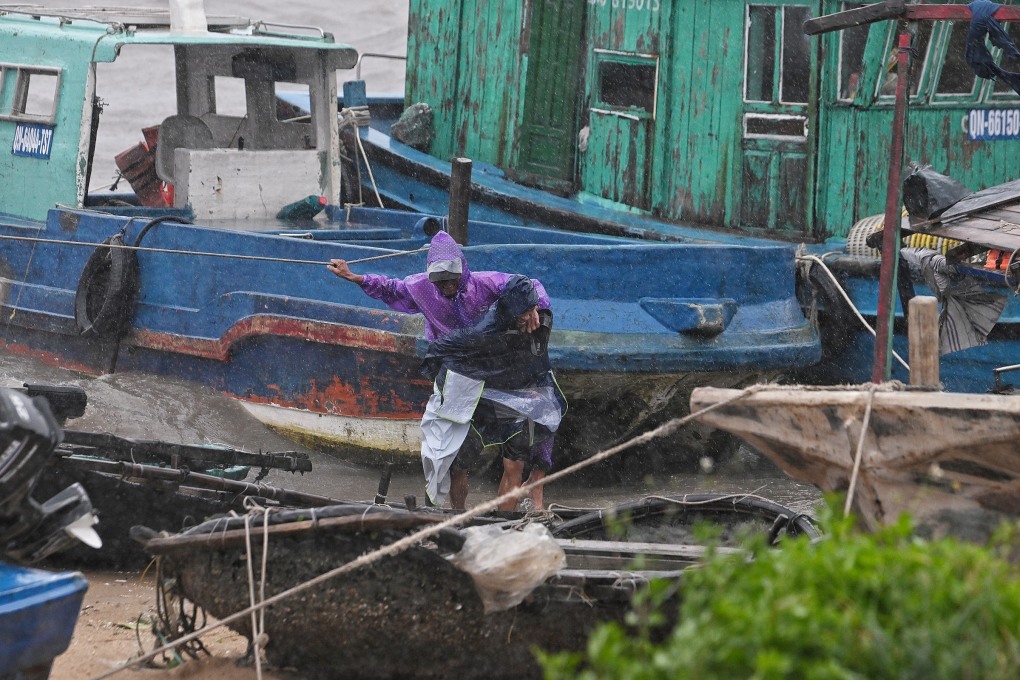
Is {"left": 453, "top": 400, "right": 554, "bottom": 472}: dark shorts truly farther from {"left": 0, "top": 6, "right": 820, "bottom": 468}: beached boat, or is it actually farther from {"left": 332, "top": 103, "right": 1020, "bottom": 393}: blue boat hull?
{"left": 332, "top": 103, "right": 1020, "bottom": 393}: blue boat hull

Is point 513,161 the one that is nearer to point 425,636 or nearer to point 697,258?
point 697,258

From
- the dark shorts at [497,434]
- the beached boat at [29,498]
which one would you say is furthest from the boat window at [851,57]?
the beached boat at [29,498]

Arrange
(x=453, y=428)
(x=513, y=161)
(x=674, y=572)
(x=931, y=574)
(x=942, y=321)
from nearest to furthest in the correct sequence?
(x=931, y=574) < (x=674, y=572) < (x=453, y=428) < (x=942, y=321) < (x=513, y=161)

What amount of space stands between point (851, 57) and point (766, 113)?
2.21ft

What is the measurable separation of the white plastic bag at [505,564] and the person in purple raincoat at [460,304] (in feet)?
6.33

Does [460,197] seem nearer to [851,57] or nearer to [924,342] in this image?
[851,57]

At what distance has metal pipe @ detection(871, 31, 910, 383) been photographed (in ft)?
17.6

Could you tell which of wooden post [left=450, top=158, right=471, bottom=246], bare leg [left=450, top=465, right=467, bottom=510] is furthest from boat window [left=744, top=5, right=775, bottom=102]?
bare leg [left=450, top=465, right=467, bottom=510]

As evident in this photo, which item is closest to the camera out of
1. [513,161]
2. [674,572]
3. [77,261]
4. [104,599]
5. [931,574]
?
[931,574]

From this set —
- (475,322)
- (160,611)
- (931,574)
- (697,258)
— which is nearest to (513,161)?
(697,258)

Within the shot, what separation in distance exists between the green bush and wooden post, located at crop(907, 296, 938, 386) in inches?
75.0

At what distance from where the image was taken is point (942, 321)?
6957mm

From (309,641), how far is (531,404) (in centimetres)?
219

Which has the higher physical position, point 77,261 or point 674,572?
point 77,261
